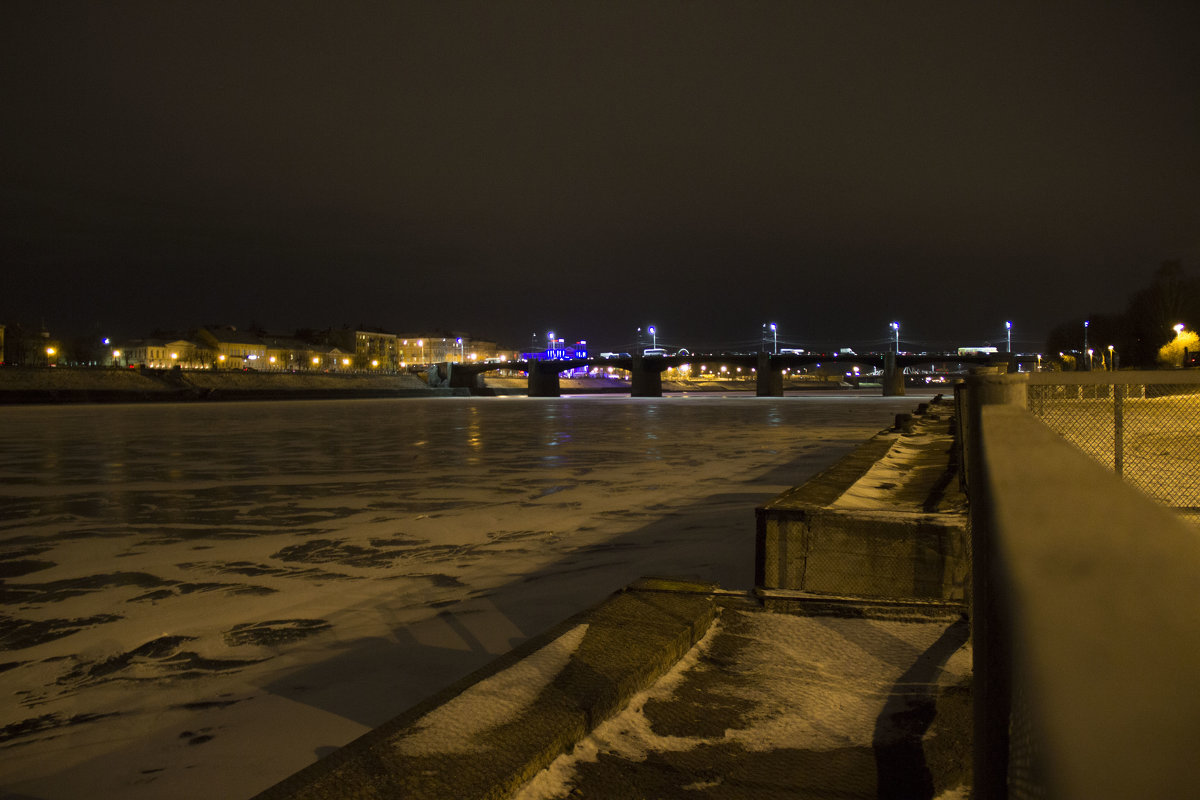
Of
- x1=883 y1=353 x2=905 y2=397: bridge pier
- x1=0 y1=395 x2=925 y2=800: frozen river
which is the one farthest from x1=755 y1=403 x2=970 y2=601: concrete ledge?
x1=883 y1=353 x2=905 y2=397: bridge pier

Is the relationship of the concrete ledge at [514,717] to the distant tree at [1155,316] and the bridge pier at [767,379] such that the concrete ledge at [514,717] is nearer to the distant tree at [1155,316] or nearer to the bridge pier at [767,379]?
the distant tree at [1155,316]

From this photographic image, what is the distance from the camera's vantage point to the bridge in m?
104

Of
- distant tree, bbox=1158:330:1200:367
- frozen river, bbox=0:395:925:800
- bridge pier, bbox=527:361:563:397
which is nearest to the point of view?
frozen river, bbox=0:395:925:800

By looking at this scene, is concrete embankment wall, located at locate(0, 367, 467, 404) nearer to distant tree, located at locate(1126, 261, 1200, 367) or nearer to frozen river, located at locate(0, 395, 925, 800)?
frozen river, located at locate(0, 395, 925, 800)

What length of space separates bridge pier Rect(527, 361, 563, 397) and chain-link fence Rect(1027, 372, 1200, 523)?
92.7 meters

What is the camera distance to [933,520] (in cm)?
553

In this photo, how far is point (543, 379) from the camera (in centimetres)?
11625

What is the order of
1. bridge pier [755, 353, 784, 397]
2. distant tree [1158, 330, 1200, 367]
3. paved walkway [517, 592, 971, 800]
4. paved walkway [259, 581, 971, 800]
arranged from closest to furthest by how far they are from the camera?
paved walkway [259, 581, 971, 800]
paved walkway [517, 592, 971, 800]
distant tree [1158, 330, 1200, 367]
bridge pier [755, 353, 784, 397]

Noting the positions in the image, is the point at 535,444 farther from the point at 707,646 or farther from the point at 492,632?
the point at 707,646

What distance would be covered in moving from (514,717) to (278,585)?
5162 mm

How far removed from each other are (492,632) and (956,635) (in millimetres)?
3135

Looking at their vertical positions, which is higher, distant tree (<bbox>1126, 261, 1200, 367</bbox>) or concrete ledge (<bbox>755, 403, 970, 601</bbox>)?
distant tree (<bbox>1126, 261, 1200, 367</bbox>)

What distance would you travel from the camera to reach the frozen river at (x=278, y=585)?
14.0 feet

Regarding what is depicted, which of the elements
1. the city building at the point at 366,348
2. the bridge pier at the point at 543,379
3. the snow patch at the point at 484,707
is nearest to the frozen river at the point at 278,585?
the snow patch at the point at 484,707
